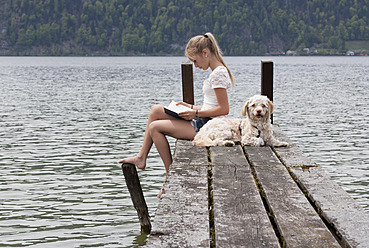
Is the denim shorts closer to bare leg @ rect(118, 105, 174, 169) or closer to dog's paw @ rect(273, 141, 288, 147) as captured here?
bare leg @ rect(118, 105, 174, 169)

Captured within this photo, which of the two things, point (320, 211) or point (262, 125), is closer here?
point (320, 211)

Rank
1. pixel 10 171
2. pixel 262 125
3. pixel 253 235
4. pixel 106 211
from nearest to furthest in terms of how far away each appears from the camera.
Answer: pixel 253 235 < pixel 262 125 < pixel 106 211 < pixel 10 171

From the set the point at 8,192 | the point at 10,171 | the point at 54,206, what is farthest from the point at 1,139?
the point at 54,206

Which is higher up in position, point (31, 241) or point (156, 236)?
point (156, 236)

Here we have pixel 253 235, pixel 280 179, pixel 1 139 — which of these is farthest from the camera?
pixel 1 139

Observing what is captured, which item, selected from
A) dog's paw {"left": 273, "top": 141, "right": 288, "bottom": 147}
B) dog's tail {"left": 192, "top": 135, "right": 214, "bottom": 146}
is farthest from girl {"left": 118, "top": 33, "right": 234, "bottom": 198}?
dog's paw {"left": 273, "top": 141, "right": 288, "bottom": 147}

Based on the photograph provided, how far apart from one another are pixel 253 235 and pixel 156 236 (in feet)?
1.93

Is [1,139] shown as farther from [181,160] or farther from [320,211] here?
[320,211]

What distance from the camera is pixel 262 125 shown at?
6.58 m

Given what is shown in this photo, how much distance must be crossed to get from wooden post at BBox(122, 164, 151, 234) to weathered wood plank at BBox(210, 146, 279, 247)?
5.55 feet

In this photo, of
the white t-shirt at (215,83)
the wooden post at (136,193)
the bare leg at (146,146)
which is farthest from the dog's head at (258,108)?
the wooden post at (136,193)

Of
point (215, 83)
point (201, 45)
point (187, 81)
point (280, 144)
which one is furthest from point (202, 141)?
point (187, 81)

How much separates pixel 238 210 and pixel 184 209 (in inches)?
14.8

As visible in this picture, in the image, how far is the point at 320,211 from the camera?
3.81 meters
